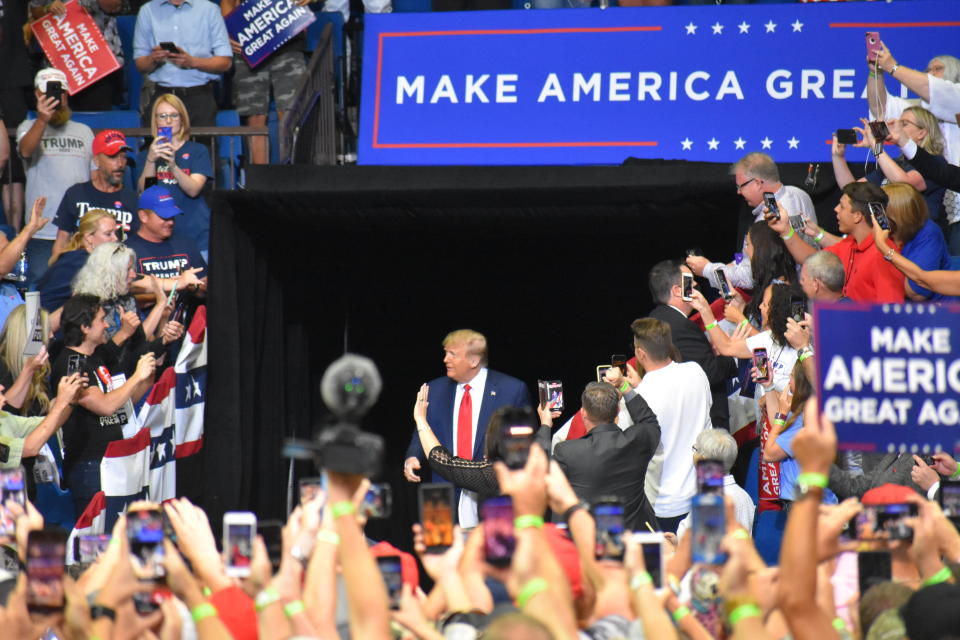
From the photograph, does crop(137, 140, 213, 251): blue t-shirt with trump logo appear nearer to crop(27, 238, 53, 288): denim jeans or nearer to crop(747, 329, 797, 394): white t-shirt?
crop(27, 238, 53, 288): denim jeans

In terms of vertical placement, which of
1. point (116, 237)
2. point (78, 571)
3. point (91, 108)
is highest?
point (91, 108)

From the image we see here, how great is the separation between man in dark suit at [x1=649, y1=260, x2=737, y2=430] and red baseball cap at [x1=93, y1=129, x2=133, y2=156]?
3252mm

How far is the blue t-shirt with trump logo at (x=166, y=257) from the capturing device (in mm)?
7930

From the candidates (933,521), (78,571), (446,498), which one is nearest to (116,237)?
(78,571)

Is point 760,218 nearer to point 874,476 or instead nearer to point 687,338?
point 687,338

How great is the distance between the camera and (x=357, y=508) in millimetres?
3195

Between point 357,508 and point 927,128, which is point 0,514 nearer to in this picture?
point 357,508

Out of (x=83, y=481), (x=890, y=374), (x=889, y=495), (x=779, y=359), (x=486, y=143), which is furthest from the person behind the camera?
(x=486, y=143)

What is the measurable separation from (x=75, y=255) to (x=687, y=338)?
339 cm

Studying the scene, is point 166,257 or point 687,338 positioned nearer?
point 687,338

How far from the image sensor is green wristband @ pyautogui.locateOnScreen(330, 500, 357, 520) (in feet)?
9.95

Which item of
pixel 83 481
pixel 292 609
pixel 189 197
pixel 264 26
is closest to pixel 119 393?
pixel 83 481

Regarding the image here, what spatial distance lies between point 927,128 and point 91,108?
18.7 ft

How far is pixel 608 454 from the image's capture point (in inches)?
247
